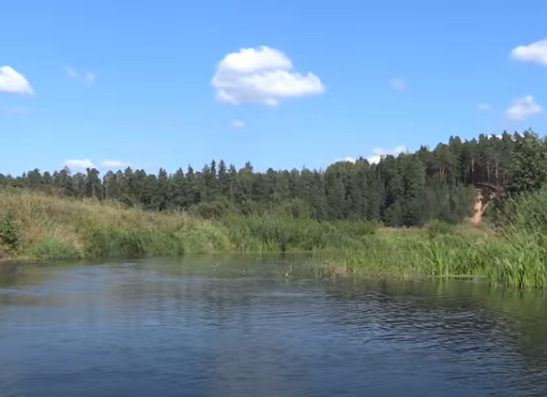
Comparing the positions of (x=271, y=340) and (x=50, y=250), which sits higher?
(x=50, y=250)

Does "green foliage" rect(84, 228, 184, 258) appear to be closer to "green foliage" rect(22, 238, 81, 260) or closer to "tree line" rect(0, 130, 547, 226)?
"green foliage" rect(22, 238, 81, 260)

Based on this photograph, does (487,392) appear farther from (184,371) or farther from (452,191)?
(452,191)

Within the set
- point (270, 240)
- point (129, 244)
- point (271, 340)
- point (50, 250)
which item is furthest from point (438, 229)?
point (271, 340)

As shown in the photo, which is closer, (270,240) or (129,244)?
(129,244)

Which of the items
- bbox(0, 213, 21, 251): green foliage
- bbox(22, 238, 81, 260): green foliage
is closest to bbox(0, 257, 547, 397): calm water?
bbox(22, 238, 81, 260): green foliage

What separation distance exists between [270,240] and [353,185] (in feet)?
88.8

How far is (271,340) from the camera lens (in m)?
8.84

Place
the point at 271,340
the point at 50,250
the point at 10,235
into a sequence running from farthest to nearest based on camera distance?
1. the point at 50,250
2. the point at 10,235
3. the point at 271,340

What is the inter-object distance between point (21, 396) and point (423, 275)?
461 inches

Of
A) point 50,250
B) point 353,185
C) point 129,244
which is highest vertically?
point 353,185

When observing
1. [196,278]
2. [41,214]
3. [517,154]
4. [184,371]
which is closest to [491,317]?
[184,371]

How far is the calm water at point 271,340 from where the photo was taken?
6.78 m

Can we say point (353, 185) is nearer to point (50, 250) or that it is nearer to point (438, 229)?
point (438, 229)

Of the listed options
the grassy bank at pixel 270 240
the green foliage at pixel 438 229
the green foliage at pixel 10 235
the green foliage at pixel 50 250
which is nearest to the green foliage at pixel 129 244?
the grassy bank at pixel 270 240
